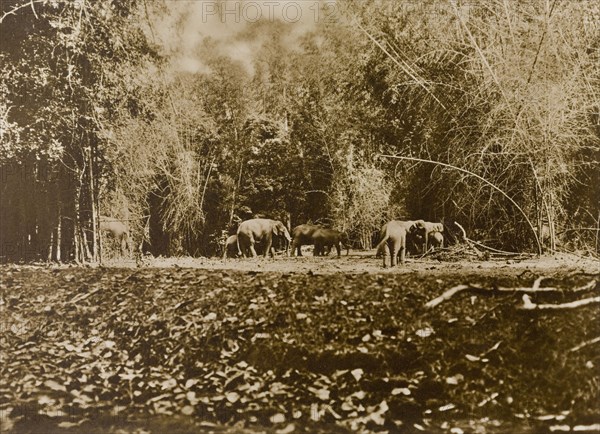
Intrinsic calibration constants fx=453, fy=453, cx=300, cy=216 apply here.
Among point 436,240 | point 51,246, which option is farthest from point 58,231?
point 436,240

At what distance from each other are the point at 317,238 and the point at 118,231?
1.63 m

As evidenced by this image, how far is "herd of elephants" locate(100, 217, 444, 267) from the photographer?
3.51m

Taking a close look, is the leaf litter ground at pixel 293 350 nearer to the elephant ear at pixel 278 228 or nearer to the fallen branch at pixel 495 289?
the fallen branch at pixel 495 289

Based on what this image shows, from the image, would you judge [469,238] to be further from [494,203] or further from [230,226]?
[230,226]

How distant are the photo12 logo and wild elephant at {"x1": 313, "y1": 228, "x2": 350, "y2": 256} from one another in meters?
1.63

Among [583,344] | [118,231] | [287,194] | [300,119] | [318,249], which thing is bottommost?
[583,344]

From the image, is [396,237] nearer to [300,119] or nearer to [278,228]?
[278,228]

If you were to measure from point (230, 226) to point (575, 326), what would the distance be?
105 inches

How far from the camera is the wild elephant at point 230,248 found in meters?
3.64

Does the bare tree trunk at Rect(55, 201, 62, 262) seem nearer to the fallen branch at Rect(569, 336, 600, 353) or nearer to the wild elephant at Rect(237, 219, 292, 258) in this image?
the wild elephant at Rect(237, 219, 292, 258)

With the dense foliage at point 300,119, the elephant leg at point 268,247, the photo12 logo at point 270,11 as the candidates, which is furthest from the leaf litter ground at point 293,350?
the photo12 logo at point 270,11

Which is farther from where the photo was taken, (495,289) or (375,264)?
(375,264)

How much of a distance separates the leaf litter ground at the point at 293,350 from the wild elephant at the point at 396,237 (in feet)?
0.49

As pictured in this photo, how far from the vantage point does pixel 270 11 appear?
3.46m
